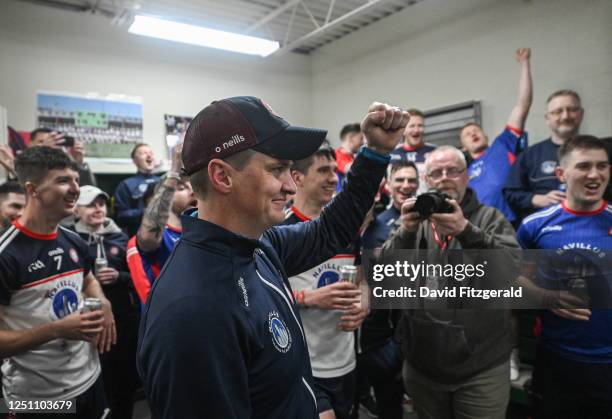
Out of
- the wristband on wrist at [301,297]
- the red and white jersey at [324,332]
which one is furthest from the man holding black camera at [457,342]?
the wristband on wrist at [301,297]

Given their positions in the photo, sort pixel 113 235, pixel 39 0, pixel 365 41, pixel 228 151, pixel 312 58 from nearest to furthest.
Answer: pixel 228 151 < pixel 113 235 < pixel 39 0 < pixel 365 41 < pixel 312 58

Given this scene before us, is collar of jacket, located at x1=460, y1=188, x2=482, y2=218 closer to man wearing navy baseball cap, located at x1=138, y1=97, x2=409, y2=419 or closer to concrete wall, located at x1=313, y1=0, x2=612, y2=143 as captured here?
man wearing navy baseball cap, located at x1=138, y1=97, x2=409, y2=419

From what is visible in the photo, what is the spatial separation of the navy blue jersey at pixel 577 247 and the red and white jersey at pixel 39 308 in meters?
2.27

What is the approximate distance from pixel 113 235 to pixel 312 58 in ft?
21.3

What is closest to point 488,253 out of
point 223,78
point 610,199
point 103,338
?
point 610,199

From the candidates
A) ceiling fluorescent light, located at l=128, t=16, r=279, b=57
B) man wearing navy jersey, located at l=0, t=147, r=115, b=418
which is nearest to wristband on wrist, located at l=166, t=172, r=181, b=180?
man wearing navy jersey, located at l=0, t=147, r=115, b=418

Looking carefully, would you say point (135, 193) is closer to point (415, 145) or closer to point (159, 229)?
point (159, 229)

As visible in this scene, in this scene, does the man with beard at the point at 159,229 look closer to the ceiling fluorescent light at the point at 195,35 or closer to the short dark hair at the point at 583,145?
the short dark hair at the point at 583,145

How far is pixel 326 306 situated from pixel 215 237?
1011 mm

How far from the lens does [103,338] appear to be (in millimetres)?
2018

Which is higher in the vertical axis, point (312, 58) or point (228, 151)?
point (312, 58)

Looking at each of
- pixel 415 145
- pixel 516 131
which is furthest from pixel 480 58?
pixel 516 131

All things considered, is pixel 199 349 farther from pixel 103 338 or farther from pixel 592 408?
pixel 592 408

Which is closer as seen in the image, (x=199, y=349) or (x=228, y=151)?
(x=199, y=349)
